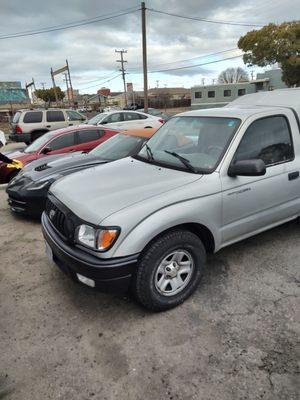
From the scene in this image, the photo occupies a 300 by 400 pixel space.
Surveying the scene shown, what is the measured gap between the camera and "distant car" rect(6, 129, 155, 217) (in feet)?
16.2

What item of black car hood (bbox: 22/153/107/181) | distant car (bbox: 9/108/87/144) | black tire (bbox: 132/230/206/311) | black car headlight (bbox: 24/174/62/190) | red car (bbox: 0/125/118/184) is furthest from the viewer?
distant car (bbox: 9/108/87/144)

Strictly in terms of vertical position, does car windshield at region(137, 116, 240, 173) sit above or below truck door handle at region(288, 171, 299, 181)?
above

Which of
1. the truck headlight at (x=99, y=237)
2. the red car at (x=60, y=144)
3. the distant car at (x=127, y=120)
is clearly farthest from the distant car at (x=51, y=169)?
the distant car at (x=127, y=120)

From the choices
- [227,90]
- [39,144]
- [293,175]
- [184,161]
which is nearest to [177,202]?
[184,161]

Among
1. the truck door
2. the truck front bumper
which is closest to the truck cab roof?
the truck door

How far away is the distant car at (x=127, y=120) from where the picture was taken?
539 inches

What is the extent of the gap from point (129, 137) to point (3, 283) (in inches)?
133

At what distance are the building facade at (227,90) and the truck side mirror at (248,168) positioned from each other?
46.6 m

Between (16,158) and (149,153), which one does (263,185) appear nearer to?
(149,153)

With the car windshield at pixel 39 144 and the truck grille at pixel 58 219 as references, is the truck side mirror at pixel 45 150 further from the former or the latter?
the truck grille at pixel 58 219

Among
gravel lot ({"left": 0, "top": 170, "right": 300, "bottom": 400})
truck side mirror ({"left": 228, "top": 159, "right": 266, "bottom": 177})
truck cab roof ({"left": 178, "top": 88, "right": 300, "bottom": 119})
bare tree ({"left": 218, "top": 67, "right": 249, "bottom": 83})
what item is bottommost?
gravel lot ({"left": 0, "top": 170, "right": 300, "bottom": 400})

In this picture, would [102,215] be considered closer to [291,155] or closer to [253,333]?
[253,333]

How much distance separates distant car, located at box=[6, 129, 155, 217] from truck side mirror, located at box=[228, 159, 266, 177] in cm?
258

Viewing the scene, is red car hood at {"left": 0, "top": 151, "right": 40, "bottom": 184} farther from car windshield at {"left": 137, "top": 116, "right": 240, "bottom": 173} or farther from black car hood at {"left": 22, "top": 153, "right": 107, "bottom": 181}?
car windshield at {"left": 137, "top": 116, "right": 240, "bottom": 173}
